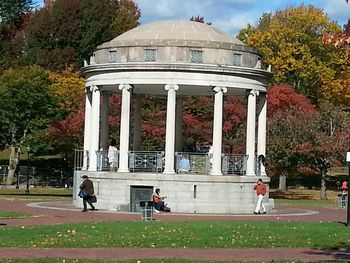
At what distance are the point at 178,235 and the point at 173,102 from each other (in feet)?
52.0

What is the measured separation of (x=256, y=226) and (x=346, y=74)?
166 feet

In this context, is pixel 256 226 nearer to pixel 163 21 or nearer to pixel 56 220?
pixel 56 220

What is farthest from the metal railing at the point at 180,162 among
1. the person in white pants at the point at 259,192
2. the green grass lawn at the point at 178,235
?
the green grass lawn at the point at 178,235

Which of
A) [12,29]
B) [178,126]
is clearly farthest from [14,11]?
[178,126]

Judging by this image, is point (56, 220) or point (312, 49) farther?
point (312, 49)

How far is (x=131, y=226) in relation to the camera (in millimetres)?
27312

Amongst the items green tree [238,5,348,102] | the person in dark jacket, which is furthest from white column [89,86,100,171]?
green tree [238,5,348,102]

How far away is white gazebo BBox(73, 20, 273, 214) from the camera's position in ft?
128

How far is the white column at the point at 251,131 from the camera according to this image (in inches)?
1622

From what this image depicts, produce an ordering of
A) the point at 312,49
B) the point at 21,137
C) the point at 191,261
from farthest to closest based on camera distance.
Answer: the point at 312,49
the point at 21,137
the point at 191,261

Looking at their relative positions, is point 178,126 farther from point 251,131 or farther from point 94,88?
point 94,88

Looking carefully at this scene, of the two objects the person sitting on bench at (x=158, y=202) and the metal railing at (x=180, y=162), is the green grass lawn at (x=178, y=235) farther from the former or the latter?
the metal railing at (x=180, y=162)

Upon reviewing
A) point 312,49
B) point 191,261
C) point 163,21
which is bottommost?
point 191,261

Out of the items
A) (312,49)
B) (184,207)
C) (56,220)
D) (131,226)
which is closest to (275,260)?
(131,226)
